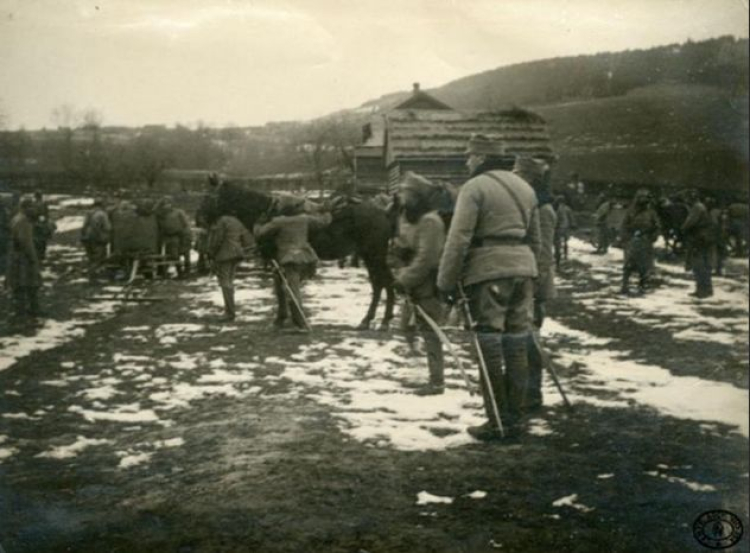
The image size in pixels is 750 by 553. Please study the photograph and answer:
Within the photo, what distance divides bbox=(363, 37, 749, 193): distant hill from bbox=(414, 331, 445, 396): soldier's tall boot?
4.77 ft

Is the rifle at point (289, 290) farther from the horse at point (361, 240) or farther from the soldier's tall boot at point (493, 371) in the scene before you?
the soldier's tall boot at point (493, 371)

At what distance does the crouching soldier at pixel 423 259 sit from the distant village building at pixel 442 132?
0.35 m

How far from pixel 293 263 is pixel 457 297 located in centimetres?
308

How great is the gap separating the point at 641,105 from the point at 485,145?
86 cm

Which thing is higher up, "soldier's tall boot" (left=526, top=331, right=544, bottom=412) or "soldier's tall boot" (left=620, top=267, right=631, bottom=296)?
"soldier's tall boot" (left=620, top=267, right=631, bottom=296)

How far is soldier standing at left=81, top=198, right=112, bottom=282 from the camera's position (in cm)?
462

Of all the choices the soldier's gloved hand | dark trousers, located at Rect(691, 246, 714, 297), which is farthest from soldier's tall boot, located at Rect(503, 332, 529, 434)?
dark trousers, located at Rect(691, 246, 714, 297)

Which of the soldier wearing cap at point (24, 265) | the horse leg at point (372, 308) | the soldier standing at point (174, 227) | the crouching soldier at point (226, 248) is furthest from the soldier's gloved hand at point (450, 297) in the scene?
the crouching soldier at point (226, 248)

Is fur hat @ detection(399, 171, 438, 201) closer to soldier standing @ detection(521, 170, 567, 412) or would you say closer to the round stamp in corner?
soldier standing @ detection(521, 170, 567, 412)

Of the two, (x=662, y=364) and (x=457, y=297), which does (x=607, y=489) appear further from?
(x=457, y=297)

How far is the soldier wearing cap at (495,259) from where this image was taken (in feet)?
13.1

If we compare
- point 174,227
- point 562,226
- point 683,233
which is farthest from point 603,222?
point 174,227

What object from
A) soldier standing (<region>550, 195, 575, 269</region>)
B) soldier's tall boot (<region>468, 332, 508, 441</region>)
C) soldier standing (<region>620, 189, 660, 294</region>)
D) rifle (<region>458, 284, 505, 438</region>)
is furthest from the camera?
soldier standing (<region>550, 195, 575, 269</region>)

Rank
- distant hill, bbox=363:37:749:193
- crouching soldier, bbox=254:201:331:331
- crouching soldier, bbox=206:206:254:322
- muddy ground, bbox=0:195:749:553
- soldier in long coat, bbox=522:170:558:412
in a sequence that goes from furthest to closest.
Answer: crouching soldier, bbox=254:201:331:331
crouching soldier, bbox=206:206:254:322
soldier in long coat, bbox=522:170:558:412
distant hill, bbox=363:37:749:193
muddy ground, bbox=0:195:749:553
